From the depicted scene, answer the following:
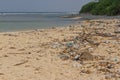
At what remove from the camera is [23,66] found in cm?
1060

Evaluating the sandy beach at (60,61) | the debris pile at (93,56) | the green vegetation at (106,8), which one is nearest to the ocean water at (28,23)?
the debris pile at (93,56)

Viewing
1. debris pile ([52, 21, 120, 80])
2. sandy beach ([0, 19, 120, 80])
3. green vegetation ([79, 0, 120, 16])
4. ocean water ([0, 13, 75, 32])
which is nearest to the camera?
sandy beach ([0, 19, 120, 80])

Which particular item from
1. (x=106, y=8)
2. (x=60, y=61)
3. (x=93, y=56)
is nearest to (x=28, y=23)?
(x=93, y=56)

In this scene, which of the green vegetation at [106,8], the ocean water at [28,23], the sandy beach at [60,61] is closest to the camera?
the sandy beach at [60,61]

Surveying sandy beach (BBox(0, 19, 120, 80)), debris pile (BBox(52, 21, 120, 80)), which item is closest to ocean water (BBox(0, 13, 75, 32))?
debris pile (BBox(52, 21, 120, 80))

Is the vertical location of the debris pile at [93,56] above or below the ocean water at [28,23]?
above

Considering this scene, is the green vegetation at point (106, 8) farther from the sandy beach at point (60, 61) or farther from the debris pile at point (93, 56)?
the sandy beach at point (60, 61)

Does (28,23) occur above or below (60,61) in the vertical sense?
below

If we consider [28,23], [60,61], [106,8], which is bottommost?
[106,8]

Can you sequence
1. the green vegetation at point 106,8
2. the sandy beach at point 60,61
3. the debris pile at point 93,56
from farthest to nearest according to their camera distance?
the green vegetation at point 106,8, the debris pile at point 93,56, the sandy beach at point 60,61

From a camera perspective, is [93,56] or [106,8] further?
[106,8]

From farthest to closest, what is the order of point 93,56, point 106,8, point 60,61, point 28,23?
1. point 106,8
2. point 28,23
3. point 93,56
4. point 60,61

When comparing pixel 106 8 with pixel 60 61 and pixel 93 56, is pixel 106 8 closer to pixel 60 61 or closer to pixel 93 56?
pixel 93 56

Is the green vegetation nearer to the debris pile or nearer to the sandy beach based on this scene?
the debris pile
